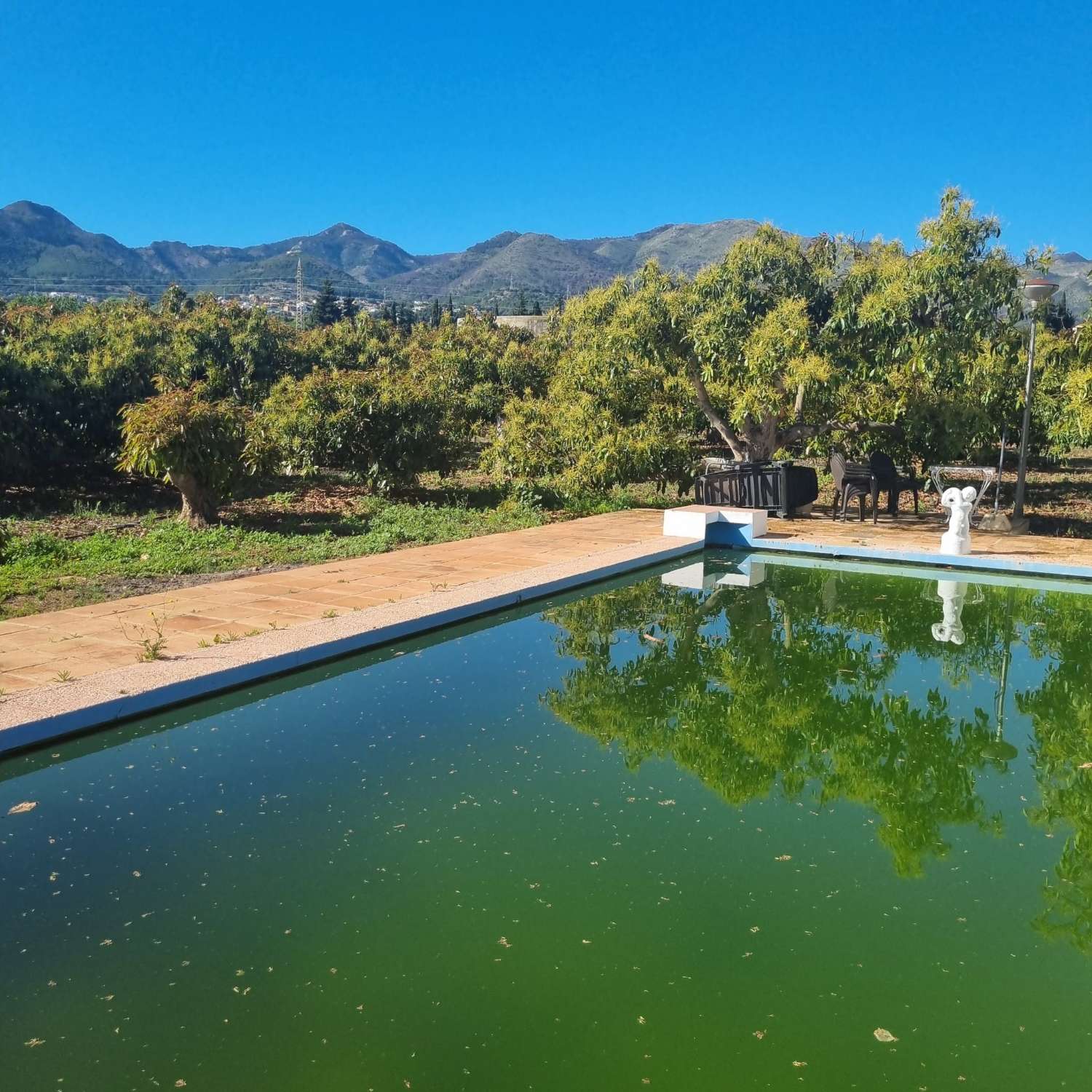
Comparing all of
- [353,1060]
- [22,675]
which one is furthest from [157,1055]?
[22,675]

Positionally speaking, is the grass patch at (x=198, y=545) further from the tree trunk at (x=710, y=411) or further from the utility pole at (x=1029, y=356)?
the utility pole at (x=1029, y=356)

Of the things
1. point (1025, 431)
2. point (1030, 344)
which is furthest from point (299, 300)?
point (1025, 431)

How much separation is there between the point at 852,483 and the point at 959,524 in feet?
6.89

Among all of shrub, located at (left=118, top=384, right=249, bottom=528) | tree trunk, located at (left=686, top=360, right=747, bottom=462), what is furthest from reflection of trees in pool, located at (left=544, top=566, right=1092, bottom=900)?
shrub, located at (left=118, top=384, right=249, bottom=528)

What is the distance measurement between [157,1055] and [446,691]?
8.84 ft

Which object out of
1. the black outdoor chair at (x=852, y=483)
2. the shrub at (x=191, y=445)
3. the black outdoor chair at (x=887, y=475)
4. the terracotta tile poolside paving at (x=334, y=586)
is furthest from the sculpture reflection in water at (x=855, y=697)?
the shrub at (x=191, y=445)

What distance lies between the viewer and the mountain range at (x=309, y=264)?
12912 centimetres

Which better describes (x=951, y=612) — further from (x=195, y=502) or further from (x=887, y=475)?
(x=195, y=502)

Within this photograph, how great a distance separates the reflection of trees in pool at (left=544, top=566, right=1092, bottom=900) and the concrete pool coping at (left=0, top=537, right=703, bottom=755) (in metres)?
0.52

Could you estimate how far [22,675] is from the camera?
13.8 feet

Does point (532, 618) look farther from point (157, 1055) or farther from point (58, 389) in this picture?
point (58, 389)

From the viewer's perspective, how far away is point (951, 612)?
6703 millimetres

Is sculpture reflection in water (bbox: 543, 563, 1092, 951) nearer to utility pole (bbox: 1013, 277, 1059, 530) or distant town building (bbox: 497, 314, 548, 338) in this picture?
utility pole (bbox: 1013, 277, 1059, 530)

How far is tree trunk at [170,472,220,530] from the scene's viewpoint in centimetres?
886
